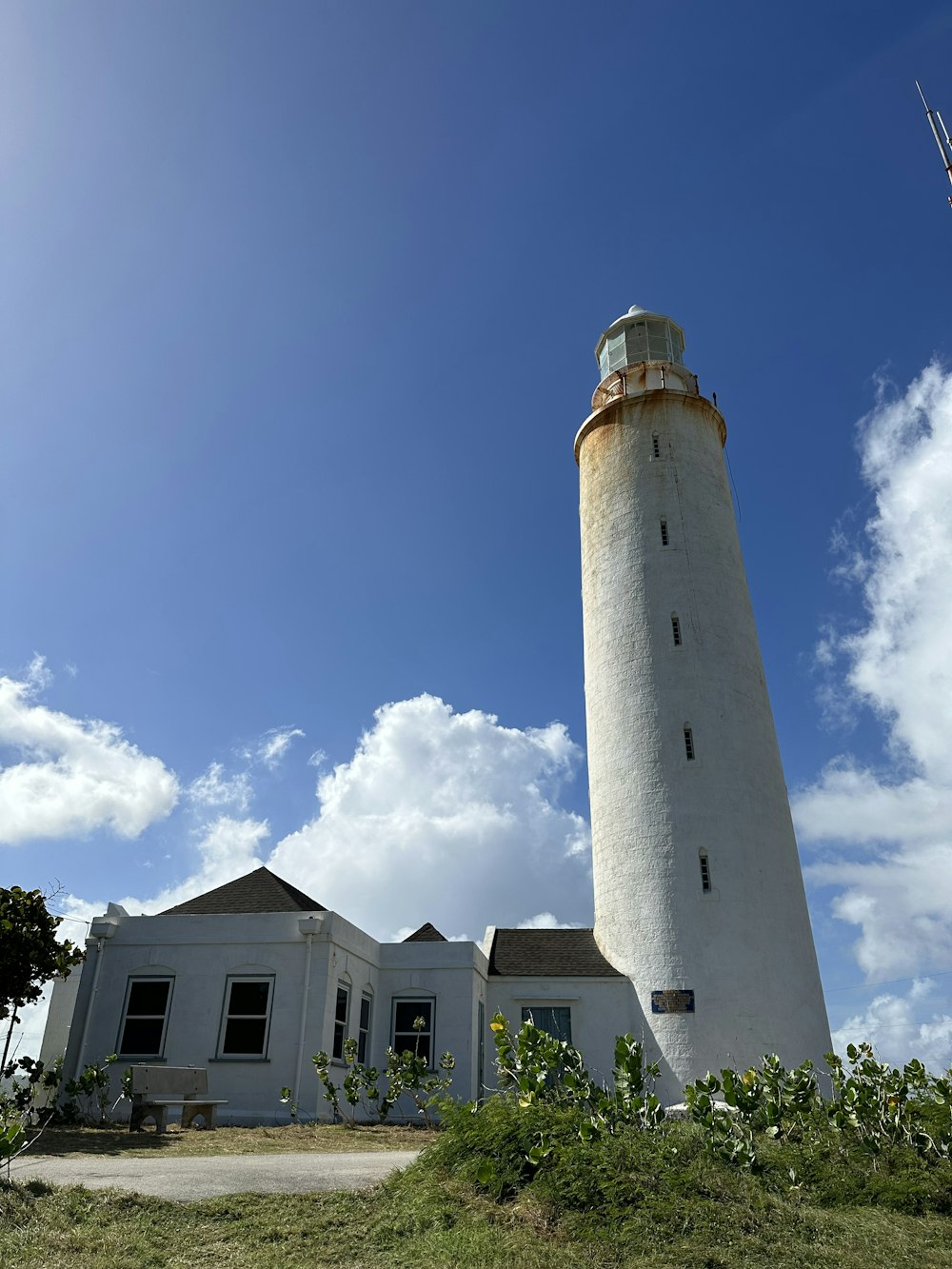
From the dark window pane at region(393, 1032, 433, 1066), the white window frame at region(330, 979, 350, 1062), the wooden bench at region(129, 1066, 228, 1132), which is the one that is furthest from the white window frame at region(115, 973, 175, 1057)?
the dark window pane at region(393, 1032, 433, 1066)

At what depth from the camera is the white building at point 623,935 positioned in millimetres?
19062

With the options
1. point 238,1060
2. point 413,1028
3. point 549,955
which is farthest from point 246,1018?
point 549,955

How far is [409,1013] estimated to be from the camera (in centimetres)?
2141

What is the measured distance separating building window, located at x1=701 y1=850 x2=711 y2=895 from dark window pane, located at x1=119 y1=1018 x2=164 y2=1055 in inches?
489

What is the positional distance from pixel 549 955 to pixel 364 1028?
504 cm

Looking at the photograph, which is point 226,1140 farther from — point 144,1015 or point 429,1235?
point 429,1235

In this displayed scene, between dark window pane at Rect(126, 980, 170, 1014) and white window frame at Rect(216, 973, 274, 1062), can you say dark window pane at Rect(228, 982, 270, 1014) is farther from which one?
dark window pane at Rect(126, 980, 170, 1014)

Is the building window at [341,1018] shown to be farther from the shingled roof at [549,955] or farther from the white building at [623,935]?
the shingled roof at [549,955]

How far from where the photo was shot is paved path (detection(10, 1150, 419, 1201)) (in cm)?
870

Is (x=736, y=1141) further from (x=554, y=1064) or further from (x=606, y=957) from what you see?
(x=606, y=957)

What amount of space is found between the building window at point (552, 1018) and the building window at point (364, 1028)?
3790mm

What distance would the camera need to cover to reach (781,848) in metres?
23.0

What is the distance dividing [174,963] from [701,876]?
12.1 meters

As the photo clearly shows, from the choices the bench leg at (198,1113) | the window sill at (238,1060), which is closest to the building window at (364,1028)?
the window sill at (238,1060)
